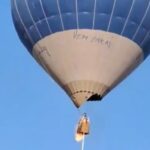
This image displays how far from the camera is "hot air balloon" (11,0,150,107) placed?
28094mm

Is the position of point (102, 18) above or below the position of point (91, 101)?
above

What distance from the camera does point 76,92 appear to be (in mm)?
28281

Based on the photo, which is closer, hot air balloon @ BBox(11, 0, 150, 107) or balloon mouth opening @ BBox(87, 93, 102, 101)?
hot air balloon @ BBox(11, 0, 150, 107)

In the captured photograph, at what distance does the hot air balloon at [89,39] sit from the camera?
28.1 metres

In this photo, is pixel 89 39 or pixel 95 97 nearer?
pixel 89 39

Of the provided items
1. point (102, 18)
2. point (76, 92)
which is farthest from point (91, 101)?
point (102, 18)

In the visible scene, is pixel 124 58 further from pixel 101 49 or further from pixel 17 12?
pixel 17 12

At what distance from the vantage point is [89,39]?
92.5ft

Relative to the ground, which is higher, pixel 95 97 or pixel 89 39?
pixel 89 39

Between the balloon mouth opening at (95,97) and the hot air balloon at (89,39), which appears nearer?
the hot air balloon at (89,39)

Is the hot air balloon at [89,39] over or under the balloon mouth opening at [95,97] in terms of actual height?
over

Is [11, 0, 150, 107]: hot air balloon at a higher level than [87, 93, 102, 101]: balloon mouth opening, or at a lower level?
higher

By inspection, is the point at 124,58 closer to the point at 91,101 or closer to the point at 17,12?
the point at 91,101

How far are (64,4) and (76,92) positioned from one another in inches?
90.2
